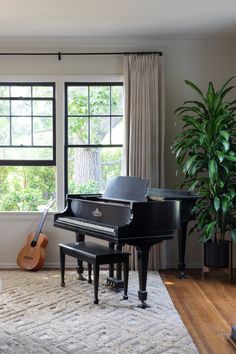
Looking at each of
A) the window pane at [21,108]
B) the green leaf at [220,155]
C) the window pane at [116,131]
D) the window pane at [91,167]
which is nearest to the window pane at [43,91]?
the window pane at [21,108]

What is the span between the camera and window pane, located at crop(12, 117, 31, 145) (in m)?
5.98

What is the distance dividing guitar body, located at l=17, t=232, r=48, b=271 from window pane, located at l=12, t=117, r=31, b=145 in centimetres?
122

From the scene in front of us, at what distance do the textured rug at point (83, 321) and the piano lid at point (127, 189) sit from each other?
96 cm

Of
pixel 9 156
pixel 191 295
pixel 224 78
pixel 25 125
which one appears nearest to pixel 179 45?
pixel 224 78

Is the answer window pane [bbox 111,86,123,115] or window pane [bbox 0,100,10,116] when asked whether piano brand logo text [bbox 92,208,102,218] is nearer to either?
window pane [bbox 111,86,123,115]

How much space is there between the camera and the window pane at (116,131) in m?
5.98

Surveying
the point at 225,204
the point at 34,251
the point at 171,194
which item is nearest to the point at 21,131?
the point at 34,251

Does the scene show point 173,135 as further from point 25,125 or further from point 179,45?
point 25,125

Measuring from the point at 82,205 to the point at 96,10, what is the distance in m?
2.02

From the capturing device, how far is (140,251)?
4.16 metres

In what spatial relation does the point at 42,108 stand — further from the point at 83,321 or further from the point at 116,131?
the point at 83,321

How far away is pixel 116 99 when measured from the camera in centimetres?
597

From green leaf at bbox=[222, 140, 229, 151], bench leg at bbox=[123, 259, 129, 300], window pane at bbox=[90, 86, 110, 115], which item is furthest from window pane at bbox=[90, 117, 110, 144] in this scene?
bench leg at bbox=[123, 259, 129, 300]

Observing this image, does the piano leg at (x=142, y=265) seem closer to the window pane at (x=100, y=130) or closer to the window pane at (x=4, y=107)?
the window pane at (x=100, y=130)
